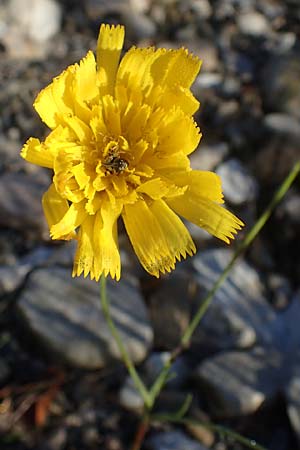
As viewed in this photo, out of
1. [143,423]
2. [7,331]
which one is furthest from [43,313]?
[143,423]

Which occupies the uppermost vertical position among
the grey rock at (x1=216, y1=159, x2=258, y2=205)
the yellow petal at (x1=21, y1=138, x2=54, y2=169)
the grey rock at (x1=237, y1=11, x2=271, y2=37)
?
the grey rock at (x1=237, y1=11, x2=271, y2=37)

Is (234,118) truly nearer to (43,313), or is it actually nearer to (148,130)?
(43,313)

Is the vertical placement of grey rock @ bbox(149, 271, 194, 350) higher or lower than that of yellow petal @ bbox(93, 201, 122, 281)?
lower

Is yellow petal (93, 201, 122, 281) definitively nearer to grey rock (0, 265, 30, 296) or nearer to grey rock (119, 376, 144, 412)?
grey rock (119, 376, 144, 412)

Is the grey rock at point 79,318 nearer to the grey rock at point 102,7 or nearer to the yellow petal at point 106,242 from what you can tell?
the yellow petal at point 106,242

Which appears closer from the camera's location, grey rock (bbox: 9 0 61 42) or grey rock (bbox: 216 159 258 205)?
grey rock (bbox: 216 159 258 205)

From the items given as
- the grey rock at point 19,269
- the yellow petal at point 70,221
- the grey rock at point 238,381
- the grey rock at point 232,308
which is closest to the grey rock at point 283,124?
the grey rock at point 232,308

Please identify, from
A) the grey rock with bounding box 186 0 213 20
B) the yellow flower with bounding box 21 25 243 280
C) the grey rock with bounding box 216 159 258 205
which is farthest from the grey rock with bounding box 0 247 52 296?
the grey rock with bounding box 186 0 213 20
